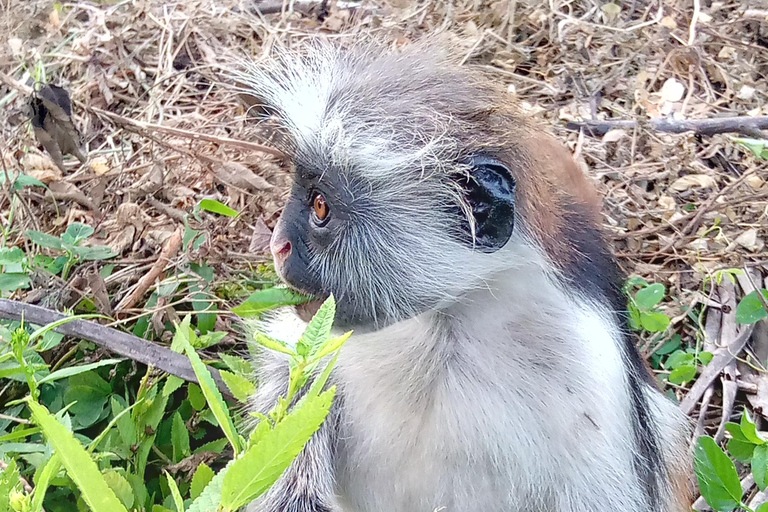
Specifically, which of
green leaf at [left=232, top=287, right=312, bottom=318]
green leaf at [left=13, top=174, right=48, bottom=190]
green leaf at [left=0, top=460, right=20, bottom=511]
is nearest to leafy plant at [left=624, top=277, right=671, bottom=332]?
green leaf at [left=232, top=287, right=312, bottom=318]

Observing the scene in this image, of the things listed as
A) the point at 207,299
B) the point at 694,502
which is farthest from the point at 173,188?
the point at 694,502

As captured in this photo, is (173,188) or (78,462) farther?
(173,188)

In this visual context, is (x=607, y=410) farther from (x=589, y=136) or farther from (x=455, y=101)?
(x=589, y=136)

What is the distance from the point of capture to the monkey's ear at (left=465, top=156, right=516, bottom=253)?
6.79ft

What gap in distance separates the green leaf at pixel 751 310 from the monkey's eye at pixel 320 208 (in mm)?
1930

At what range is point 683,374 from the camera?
125 inches

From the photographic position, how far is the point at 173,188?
3.92m

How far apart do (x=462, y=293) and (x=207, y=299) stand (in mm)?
1410

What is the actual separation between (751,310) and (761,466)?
817 millimetres

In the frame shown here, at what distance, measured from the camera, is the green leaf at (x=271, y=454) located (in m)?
1.11

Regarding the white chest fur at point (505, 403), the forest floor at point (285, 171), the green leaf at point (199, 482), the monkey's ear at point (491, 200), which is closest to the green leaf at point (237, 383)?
the green leaf at point (199, 482)

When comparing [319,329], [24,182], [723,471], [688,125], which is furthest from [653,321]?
[24,182]

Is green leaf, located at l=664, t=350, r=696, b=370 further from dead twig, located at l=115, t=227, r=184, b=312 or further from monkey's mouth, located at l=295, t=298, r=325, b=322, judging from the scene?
dead twig, located at l=115, t=227, r=184, b=312

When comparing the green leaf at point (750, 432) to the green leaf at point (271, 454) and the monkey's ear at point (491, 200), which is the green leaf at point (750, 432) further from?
the green leaf at point (271, 454)
